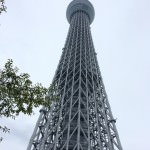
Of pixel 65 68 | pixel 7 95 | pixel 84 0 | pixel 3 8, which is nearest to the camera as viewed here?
pixel 7 95

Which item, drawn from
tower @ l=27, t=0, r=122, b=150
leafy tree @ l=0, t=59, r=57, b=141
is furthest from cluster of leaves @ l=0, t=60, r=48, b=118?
tower @ l=27, t=0, r=122, b=150

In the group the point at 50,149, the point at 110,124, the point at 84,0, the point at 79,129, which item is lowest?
the point at 50,149

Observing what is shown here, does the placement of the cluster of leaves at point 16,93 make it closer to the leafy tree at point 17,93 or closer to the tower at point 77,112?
the leafy tree at point 17,93

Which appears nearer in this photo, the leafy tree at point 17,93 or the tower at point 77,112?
the leafy tree at point 17,93

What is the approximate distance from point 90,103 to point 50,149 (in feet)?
40.3

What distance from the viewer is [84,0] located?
8181 cm

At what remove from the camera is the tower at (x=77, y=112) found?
117 feet

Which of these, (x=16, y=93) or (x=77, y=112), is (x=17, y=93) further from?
(x=77, y=112)

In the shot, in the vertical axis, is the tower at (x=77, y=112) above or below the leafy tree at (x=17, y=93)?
above

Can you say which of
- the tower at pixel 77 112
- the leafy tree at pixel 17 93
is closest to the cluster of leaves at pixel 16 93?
the leafy tree at pixel 17 93

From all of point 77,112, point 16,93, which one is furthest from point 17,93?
point 77,112

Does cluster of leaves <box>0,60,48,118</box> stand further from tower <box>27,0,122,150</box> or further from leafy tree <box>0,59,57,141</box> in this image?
tower <box>27,0,122,150</box>

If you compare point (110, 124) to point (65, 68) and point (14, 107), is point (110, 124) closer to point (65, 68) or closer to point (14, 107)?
point (65, 68)

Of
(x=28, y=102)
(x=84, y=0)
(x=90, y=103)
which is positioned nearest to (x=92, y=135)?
(x=90, y=103)
